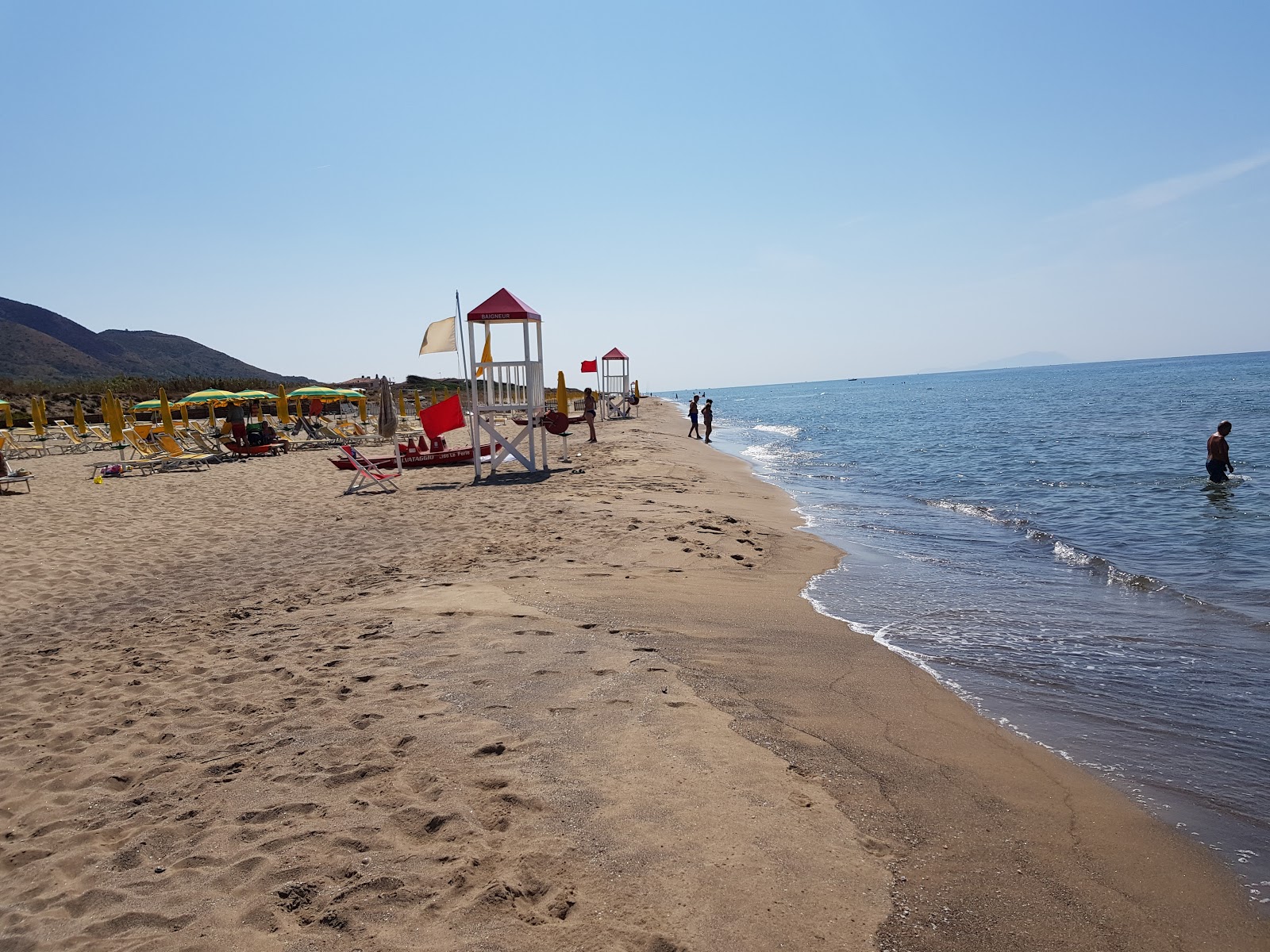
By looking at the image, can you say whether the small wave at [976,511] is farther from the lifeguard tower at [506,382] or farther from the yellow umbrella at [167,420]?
the yellow umbrella at [167,420]

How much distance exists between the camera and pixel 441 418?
54.9 ft

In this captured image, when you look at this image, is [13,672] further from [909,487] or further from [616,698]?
[909,487]

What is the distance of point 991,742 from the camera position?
151 inches

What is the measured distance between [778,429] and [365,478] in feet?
92.9

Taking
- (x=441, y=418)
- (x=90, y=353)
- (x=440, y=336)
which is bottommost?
(x=441, y=418)

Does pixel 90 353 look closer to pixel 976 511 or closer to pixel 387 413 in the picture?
pixel 387 413

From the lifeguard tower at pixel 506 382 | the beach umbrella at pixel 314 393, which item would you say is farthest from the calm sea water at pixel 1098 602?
the beach umbrella at pixel 314 393

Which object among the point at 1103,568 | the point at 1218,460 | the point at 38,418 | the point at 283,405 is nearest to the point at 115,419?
the point at 283,405

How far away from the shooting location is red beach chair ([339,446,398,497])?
1313 cm

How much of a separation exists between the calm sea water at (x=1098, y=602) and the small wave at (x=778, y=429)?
55.9 feet

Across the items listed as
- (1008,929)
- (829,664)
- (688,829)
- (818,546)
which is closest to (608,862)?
(688,829)

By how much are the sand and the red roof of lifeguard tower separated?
8038 millimetres

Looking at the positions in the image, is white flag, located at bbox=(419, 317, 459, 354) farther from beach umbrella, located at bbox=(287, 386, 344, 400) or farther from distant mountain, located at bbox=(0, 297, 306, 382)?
distant mountain, located at bbox=(0, 297, 306, 382)

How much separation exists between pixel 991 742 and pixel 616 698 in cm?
196
